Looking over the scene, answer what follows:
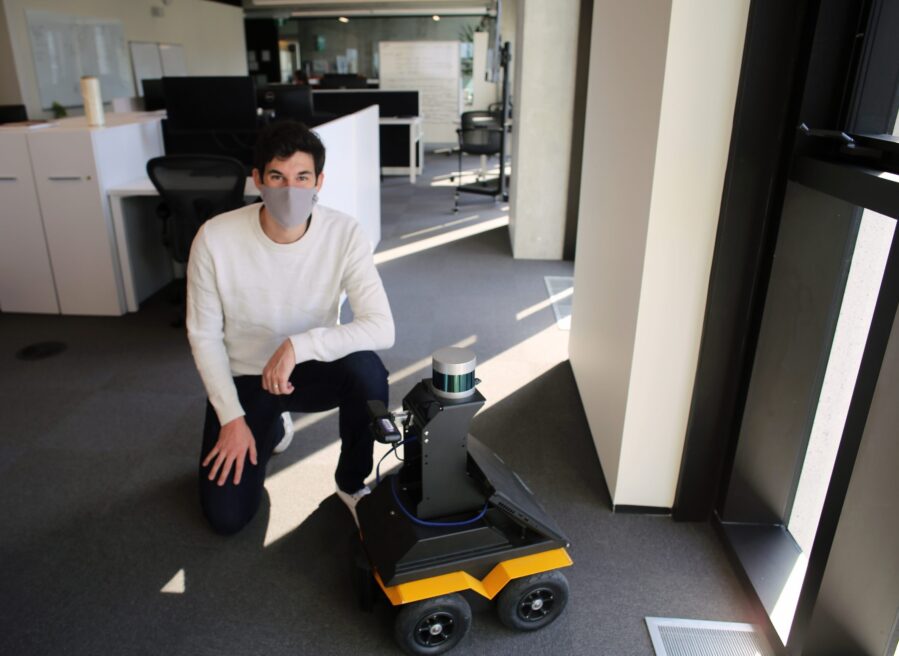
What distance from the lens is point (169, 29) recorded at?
905 cm

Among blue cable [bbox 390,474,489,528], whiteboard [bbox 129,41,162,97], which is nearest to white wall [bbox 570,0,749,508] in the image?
blue cable [bbox 390,474,489,528]

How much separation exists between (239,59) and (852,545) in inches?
468

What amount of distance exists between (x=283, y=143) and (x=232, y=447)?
0.82 meters

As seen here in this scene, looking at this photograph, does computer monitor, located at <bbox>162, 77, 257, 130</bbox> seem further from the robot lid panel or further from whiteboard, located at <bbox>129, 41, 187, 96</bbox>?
whiteboard, located at <bbox>129, 41, 187, 96</bbox>

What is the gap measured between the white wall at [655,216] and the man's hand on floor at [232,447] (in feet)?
3.51

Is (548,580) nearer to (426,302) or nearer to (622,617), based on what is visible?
(622,617)

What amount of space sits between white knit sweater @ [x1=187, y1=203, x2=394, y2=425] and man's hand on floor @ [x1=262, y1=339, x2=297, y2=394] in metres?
0.05

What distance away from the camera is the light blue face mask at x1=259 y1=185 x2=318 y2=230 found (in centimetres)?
172

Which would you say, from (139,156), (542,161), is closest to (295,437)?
(139,156)

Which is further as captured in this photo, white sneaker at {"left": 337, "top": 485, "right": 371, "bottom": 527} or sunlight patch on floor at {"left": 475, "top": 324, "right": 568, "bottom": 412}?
sunlight patch on floor at {"left": 475, "top": 324, "right": 568, "bottom": 412}

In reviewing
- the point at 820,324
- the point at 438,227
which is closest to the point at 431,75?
the point at 438,227

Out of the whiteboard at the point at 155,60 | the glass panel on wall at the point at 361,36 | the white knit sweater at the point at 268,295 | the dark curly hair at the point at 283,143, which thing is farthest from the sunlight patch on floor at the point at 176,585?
the glass panel on wall at the point at 361,36

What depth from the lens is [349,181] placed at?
374 cm

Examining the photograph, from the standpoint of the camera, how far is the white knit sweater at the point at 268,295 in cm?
176
